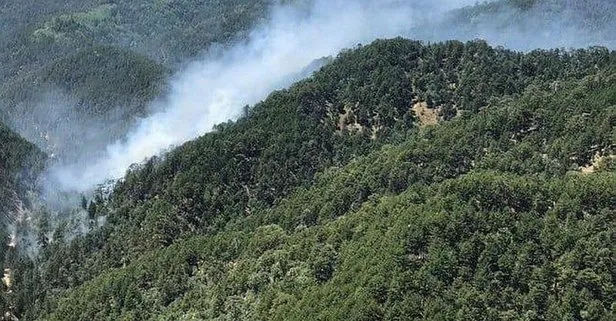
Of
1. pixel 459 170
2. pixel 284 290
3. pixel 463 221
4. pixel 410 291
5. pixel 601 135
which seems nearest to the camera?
pixel 410 291

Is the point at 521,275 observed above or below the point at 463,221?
below

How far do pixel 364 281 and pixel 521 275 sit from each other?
82.2 ft

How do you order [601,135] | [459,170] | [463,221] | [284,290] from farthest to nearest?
[459,170]
[601,135]
[284,290]
[463,221]

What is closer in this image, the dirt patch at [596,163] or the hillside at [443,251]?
the hillside at [443,251]

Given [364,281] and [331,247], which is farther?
[331,247]

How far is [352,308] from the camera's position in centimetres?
13512

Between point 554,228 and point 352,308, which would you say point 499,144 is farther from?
point 352,308

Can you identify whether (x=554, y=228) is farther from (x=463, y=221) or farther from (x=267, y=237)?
(x=267, y=237)

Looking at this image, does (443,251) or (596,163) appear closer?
(443,251)

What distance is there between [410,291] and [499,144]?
72.5 m

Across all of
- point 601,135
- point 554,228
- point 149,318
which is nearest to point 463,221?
point 554,228

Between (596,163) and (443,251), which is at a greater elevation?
(443,251)

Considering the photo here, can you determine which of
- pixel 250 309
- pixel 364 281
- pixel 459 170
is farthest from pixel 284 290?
pixel 459 170

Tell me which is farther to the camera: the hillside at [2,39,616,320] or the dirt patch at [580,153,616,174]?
the dirt patch at [580,153,616,174]
